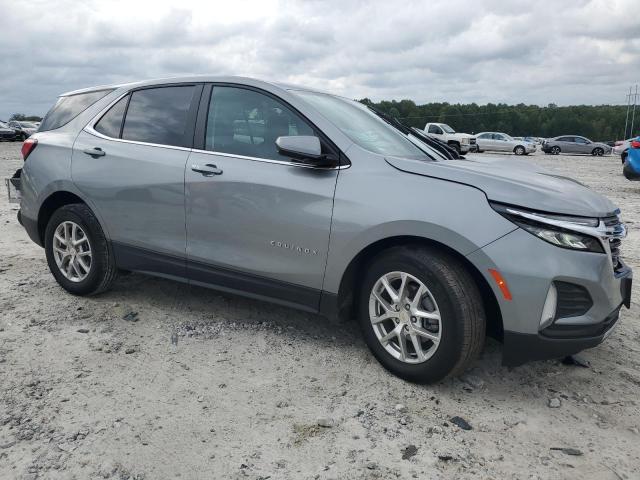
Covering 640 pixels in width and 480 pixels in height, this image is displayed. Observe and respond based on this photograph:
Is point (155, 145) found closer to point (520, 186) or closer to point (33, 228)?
point (33, 228)

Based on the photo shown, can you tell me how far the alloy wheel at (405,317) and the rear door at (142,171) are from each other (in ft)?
4.91

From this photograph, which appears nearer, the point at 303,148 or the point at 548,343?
the point at 548,343

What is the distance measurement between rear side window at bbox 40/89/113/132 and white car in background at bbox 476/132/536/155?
108 ft

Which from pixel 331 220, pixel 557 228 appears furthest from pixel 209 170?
pixel 557 228

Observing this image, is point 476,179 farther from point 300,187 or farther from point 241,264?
point 241,264

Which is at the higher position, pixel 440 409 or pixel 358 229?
pixel 358 229

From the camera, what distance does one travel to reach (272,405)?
3008 millimetres

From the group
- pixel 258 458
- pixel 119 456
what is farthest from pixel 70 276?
pixel 258 458

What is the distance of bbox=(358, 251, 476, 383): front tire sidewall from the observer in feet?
9.70

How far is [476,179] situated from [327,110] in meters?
1.19

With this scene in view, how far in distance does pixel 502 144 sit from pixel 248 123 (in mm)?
34361

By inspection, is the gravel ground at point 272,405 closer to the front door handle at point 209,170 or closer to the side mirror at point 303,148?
the front door handle at point 209,170

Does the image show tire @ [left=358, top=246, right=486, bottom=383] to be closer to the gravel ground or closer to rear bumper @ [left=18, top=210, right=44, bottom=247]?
the gravel ground

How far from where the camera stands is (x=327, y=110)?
3.72 meters
